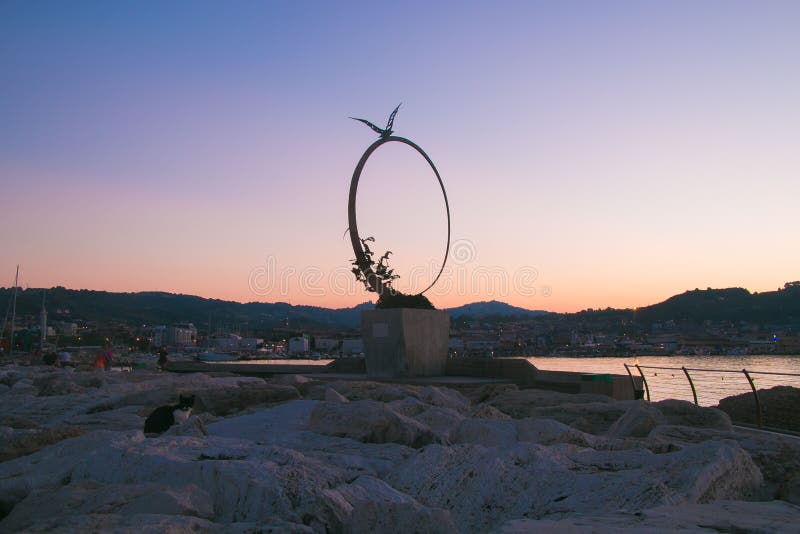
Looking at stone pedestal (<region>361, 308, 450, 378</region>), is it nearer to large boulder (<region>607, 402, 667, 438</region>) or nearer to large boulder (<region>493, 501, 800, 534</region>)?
large boulder (<region>607, 402, 667, 438</region>)

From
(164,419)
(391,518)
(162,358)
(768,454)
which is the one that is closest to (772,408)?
(768,454)

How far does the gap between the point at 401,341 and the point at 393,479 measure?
10.7m

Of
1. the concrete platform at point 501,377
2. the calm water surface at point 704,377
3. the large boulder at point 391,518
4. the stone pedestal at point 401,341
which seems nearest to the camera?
the large boulder at point 391,518

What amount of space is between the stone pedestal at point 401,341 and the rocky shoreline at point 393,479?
901 centimetres

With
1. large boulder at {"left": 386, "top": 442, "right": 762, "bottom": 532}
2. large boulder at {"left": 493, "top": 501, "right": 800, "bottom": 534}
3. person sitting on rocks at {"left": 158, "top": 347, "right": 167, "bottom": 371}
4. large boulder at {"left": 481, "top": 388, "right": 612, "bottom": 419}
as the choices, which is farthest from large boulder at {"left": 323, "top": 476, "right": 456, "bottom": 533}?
person sitting on rocks at {"left": 158, "top": 347, "right": 167, "bottom": 371}

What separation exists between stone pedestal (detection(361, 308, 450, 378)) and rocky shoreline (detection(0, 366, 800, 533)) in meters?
9.01

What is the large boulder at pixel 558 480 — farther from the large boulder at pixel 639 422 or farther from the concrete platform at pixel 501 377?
the concrete platform at pixel 501 377

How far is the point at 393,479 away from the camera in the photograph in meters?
3.64

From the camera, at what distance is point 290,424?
5359mm

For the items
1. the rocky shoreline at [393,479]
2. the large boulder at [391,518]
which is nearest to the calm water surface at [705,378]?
the rocky shoreline at [393,479]

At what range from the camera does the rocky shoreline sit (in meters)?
2.68

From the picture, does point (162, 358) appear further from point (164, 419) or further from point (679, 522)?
point (679, 522)

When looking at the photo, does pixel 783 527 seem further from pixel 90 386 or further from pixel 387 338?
pixel 387 338

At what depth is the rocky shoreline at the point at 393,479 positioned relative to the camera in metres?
2.68
